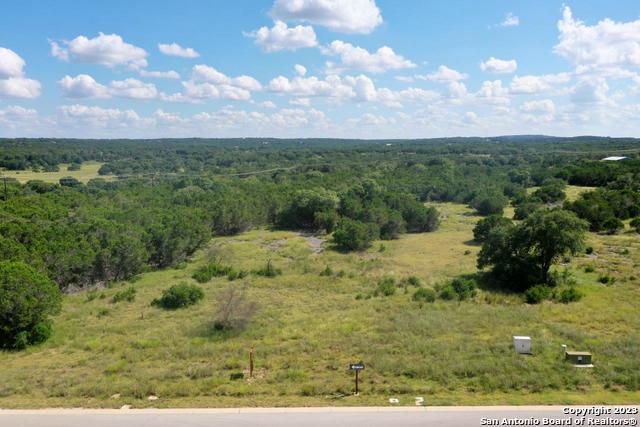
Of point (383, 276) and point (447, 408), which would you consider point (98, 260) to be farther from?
Result: point (447, 408)

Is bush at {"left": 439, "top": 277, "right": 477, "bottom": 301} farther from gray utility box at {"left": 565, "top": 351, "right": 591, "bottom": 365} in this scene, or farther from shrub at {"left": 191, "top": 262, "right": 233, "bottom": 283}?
shrub at {"left": 191, "top": 262, "right": 233, "bottom": 283}

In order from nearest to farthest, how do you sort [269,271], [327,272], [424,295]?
[424,295] < [327,272] < [269,271]

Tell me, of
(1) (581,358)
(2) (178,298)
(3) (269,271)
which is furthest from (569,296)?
(2) (178,298)

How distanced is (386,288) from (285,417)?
1661 cm

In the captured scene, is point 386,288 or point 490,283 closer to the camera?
point 386,288

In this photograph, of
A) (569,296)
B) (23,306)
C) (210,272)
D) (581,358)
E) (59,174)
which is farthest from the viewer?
(59,174)

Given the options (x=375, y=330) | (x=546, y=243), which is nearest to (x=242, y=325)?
(x=375, y=330)

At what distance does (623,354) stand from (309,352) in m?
11.5

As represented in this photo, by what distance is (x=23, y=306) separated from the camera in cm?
2059

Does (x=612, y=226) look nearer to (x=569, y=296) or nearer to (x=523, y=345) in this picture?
(x=569, y=296)

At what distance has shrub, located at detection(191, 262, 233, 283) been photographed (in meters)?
32.8

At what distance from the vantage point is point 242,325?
71.8 feet

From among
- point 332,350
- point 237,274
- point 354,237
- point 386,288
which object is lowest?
point 237,274

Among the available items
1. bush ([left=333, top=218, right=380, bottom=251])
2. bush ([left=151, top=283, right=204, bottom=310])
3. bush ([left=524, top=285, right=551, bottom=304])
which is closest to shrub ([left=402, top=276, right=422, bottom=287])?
bush ([left=524, top=285, right=551, bottom=304])
